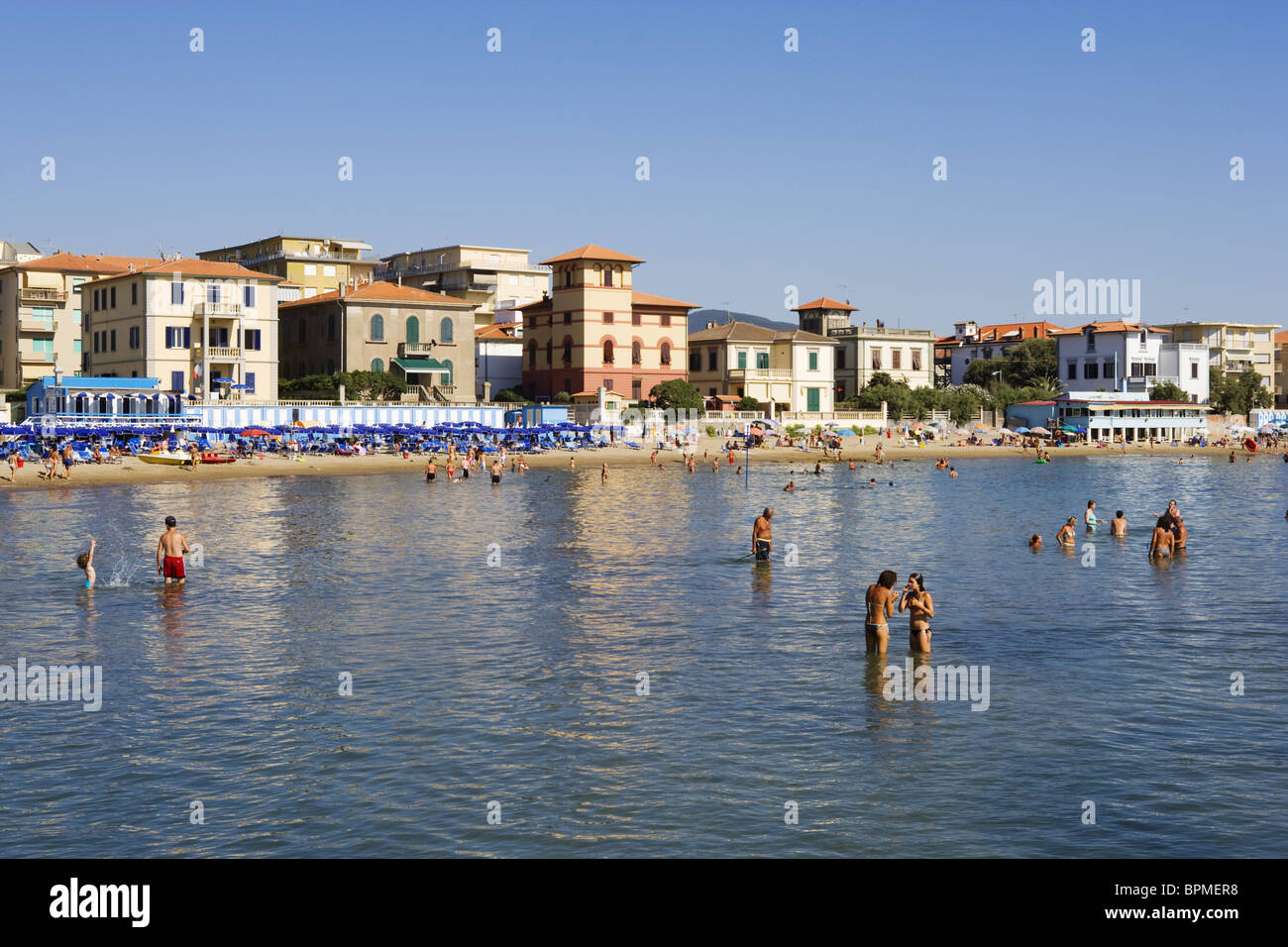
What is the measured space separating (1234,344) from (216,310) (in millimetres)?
111697

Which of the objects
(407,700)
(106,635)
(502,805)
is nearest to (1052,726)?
(502,805)

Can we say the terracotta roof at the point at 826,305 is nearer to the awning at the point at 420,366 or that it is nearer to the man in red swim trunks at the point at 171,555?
the awning at the point at 420,366

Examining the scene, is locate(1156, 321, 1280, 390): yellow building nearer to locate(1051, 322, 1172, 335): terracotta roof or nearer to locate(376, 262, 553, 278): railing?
locate(1051, 322, 1172, 335): terracotta roof

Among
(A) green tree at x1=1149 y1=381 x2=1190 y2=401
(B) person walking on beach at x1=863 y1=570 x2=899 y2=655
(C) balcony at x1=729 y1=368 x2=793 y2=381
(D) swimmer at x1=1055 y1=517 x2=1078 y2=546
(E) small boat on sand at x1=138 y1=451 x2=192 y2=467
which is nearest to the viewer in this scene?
(B) person walking on beach at x1=863 y1=570 x2=899 y2=655

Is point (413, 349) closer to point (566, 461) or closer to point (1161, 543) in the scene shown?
point (566, 461)

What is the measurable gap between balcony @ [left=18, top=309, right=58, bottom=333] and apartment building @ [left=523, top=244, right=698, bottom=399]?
120 ft

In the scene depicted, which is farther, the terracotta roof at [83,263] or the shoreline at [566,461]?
the terracotta roof at [83,263]

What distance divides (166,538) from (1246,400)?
127m

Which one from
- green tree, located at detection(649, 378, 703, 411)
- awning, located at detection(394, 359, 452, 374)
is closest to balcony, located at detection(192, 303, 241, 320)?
awning, located at detection(394, 359, 452, 374)

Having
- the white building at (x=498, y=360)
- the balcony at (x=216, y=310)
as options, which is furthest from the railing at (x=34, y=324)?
the white building at (x=498, y=360)

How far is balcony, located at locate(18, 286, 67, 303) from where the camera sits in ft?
307

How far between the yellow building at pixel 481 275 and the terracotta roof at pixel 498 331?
5548 millimetres

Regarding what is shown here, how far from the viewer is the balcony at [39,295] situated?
9356 cm

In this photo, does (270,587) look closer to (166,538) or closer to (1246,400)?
(166,538)
